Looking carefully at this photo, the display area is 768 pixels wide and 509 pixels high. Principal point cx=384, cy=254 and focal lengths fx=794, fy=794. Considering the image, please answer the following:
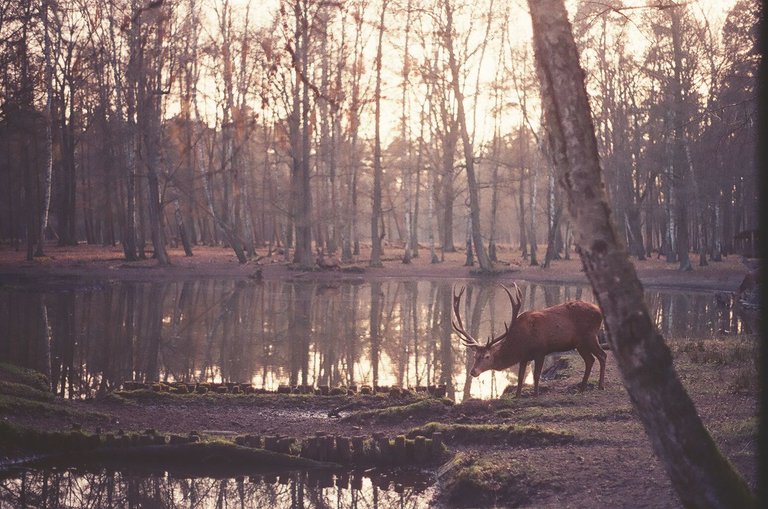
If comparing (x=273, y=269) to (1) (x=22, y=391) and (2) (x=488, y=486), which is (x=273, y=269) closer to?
(1) (x=22, y=391)

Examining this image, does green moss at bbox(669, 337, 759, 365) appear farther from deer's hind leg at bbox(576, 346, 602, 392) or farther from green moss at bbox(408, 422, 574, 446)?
green moss at bbox(408, 422, 574, 446)

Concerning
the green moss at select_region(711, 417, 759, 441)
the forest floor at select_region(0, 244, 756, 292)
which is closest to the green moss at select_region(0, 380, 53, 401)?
the green moss at select_region(711, 417, 759, 441)

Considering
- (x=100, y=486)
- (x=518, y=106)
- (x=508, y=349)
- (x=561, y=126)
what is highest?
(x=518, y=106)

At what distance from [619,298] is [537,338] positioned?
644 centimetres

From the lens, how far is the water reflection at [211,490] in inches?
305

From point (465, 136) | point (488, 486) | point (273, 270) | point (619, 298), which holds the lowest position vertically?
point (488, 486)

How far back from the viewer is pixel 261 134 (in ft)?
209

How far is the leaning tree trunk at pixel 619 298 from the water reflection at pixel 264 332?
24.1ft

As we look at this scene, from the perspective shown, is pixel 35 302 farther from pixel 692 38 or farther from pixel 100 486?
pixel 692 38

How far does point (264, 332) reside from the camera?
19.2 meters

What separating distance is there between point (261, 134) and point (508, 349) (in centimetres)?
5463

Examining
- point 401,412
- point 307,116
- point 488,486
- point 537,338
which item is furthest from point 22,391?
point 307,116

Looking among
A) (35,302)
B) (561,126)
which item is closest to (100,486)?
(561,126)

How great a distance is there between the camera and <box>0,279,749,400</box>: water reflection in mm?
13945
